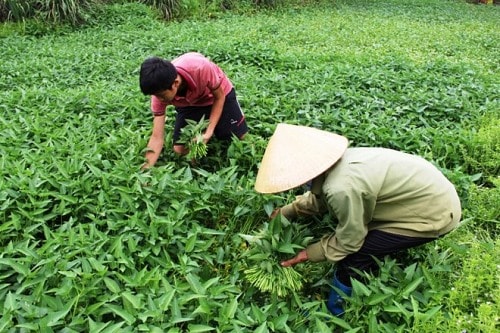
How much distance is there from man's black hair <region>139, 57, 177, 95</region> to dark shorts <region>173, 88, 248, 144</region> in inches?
25.7

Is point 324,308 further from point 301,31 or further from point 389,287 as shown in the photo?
point 301,31

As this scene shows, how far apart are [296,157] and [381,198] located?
44 centimetres

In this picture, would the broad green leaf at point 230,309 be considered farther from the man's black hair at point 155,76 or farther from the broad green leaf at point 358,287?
the man's black hair at point 155,76

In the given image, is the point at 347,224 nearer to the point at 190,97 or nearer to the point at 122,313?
the point at 122,313

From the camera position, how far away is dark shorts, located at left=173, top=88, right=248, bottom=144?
325 centimetres

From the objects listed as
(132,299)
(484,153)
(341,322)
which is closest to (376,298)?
(341,322)

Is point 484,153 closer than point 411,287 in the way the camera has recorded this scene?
No

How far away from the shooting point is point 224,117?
3.27 metres

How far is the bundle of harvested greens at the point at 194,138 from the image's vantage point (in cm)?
300

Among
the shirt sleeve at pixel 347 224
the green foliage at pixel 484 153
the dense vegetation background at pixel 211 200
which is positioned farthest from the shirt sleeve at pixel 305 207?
the green foliage at pixel 484 153

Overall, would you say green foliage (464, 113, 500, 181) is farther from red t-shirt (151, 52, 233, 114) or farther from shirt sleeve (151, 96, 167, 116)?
shirt sleeve (151, 96, 167, 116)

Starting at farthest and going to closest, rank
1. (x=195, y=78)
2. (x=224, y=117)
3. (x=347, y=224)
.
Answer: (x=224, y=117) < (x=195, y=78) < (x=347, y=224)

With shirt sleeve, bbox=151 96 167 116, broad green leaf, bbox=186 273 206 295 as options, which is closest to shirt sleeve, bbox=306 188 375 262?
broad green leaf, bbox=186 273 206 295

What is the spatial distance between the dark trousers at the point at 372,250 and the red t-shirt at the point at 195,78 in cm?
145
